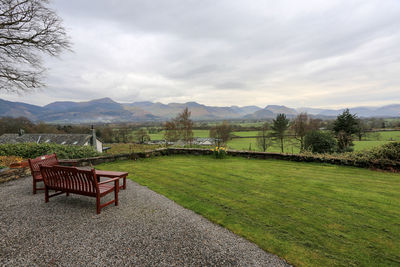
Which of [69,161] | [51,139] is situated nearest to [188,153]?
[69,161]

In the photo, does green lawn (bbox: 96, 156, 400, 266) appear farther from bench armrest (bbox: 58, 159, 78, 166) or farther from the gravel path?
bench armrest (bbox: 58, 159, 78, 166)

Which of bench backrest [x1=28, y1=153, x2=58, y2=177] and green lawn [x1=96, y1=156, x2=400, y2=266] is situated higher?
bench backrest [x1=28, y1=153, x2=58, y2=177]

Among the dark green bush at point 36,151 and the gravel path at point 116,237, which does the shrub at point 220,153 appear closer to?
the gravel path at point 116,237

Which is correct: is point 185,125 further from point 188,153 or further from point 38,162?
point 38,162

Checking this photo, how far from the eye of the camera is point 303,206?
13.4 feet

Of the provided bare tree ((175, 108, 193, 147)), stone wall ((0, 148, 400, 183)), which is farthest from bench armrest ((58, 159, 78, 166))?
bare tree ((175, 108, 193, 147))

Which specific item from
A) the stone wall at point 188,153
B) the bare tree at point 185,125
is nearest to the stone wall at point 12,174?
the stone wall at point 188,153

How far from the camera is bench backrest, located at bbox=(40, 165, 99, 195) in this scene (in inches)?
150

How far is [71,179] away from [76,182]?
16 cm

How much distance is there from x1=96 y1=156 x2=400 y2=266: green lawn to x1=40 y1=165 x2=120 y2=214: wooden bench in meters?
1.66

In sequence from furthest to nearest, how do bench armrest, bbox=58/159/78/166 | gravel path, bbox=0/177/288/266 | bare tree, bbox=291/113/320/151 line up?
1. bare tree, bbox=291/113/320/151
2. bench armrest, bbox=58/159/78/166
3. gravel path, bbox=0/177/288/266

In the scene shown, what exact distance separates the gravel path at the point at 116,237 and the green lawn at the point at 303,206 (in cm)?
41

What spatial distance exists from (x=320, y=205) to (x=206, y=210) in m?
2.67

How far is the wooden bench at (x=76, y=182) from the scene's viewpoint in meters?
3.80
